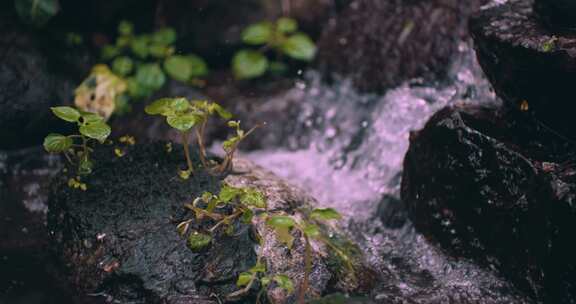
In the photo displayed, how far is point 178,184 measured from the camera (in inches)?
131

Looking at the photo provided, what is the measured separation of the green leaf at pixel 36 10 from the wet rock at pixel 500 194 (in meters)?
2.46

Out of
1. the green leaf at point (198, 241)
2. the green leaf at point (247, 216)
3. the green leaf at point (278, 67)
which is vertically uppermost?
the green leaf at point (247, 216)

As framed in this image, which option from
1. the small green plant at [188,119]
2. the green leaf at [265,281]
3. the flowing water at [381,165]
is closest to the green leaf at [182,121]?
the small green plant at [188,119]

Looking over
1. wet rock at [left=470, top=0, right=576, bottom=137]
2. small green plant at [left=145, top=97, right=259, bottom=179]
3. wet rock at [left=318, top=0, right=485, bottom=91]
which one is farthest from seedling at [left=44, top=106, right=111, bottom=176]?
wet rock at [left=318, top=0, right=485, bottom=91]

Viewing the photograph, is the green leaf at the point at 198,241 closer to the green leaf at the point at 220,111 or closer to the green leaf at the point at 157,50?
the green leaf at the point at 220,111

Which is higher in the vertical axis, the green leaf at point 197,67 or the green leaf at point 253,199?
the green leaf at point 253,199

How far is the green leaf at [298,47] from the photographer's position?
4.85 metres

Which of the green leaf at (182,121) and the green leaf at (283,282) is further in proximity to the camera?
the green leaf at (182,121)

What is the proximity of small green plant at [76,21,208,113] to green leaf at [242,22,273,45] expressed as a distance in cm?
49

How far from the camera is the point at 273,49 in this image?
5129mm

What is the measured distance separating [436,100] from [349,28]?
98 cm

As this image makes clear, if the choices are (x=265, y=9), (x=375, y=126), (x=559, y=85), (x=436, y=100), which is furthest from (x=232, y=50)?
(x=559, y=85)

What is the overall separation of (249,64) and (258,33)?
353mm

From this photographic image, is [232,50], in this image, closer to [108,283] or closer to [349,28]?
[349,28]
